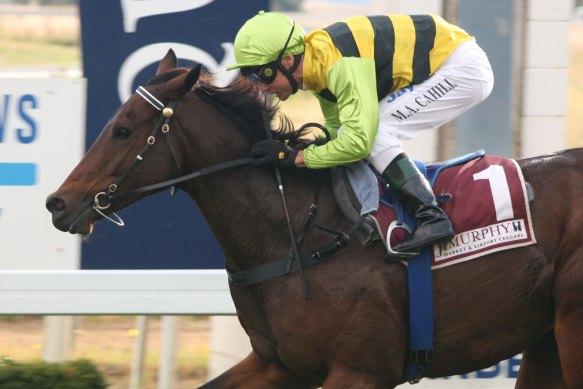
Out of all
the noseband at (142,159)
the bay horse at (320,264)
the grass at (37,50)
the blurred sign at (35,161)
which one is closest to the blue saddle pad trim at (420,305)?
the bay horse at (320,264)

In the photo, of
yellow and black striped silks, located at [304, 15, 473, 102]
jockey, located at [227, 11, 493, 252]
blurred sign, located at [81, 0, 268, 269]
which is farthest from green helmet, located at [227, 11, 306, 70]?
blurred sign, located at [81, 0, 268, 269]

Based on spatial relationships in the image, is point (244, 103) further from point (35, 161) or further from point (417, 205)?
point (35, 161)

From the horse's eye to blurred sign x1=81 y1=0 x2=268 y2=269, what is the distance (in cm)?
144

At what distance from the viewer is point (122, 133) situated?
4.54 m

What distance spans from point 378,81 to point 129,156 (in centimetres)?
101

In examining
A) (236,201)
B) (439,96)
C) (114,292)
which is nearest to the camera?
(236,201)

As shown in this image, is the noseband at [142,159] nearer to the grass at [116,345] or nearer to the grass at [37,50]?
the grass at [37,50]

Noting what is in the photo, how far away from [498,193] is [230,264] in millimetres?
1074

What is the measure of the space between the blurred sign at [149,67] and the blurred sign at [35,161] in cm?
10

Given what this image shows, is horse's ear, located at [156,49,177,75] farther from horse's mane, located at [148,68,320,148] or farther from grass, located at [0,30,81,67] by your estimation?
grass, located at [0,30,81,67]

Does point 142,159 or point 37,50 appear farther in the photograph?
point 37,50

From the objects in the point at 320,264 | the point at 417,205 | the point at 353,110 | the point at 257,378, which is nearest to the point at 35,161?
the point at 257,378

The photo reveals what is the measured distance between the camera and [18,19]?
621 cm

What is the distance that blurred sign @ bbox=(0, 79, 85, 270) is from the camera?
5.88m
